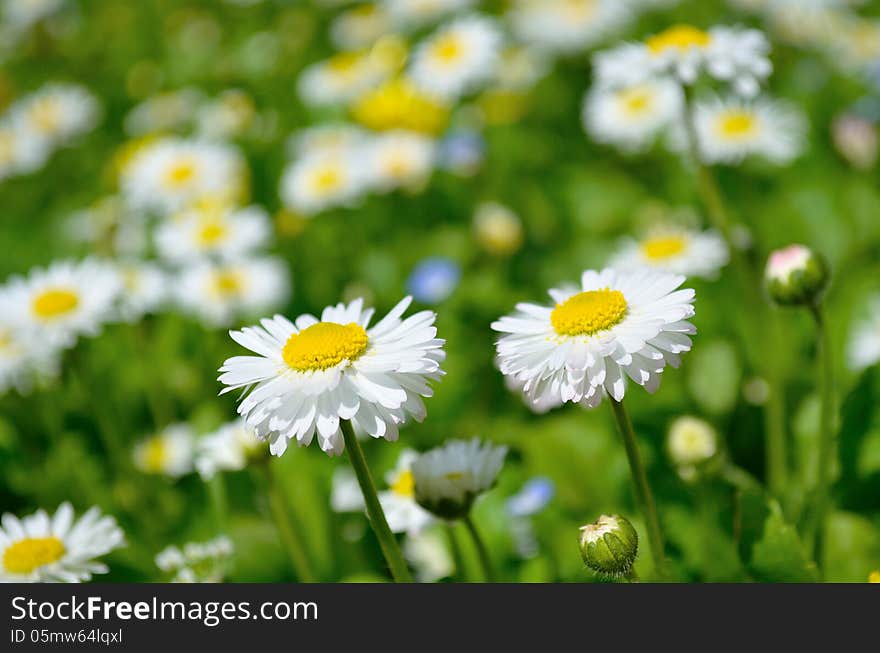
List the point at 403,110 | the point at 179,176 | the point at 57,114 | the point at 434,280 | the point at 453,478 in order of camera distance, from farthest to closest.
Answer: the point at 57,114
the point at 403,110
the point at 179,176
the point at 434,280
the point at 453,478

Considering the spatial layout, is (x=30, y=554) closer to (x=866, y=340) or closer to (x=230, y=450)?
(x=230, y=450)

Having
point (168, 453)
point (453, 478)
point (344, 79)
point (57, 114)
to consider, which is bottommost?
point (453, 478)

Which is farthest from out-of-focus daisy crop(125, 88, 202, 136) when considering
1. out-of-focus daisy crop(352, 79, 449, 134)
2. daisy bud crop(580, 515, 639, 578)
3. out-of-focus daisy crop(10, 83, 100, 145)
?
daisy bud crop(580, 515, 639, 578)

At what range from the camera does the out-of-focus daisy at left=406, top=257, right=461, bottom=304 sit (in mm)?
2004

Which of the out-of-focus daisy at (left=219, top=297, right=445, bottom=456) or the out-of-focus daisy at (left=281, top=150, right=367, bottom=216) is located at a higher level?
the out-of-focus daisy at (left=281, top=150, right=367, bottom=216)

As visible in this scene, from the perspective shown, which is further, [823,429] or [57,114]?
[57,114]

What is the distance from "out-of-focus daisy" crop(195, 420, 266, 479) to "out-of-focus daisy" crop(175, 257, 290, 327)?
0.71m

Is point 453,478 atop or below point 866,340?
below

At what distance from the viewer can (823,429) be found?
1.25 metres

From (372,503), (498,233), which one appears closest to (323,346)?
(372,503)

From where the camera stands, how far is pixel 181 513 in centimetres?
176

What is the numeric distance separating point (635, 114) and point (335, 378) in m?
1.61

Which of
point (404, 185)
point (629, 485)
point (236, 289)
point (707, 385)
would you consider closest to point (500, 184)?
point (404, 185)

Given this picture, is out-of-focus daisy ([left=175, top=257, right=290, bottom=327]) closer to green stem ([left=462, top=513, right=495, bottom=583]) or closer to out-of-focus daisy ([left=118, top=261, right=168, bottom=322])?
out-of-focus daisy ([left=118, top=261, right=168, bottom=322])
